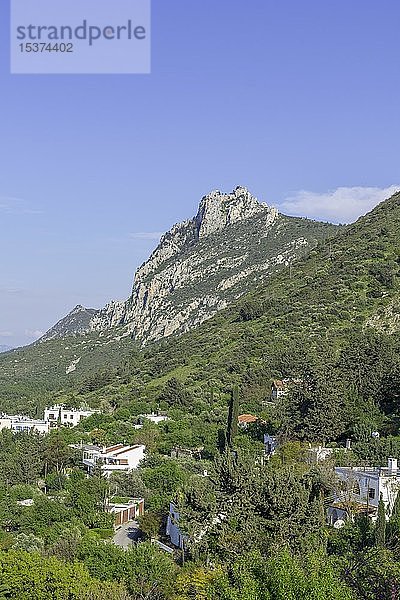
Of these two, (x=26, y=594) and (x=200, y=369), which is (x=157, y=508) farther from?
(x=200, y=369)

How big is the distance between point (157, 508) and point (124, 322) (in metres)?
103

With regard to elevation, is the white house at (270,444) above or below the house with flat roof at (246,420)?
below

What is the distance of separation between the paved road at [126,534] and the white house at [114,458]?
272 inches

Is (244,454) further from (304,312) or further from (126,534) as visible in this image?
(304,312)

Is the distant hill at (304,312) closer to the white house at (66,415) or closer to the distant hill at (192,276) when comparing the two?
the white house at (66,415)

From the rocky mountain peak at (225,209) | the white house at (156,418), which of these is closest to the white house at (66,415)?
the white house at (156,418)

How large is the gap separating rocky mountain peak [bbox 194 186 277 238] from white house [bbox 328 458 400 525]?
328 feet

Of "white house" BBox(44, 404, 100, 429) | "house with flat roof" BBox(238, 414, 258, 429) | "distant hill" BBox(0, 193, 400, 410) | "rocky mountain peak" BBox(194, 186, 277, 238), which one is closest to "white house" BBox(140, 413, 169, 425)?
"house with flat roof" BBox(238, 414, 258, 429)

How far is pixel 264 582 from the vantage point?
58.3 ft

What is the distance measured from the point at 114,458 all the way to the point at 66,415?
61.9 feet

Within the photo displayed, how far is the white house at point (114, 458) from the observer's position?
143 feet

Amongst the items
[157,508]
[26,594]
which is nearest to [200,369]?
[157,508]

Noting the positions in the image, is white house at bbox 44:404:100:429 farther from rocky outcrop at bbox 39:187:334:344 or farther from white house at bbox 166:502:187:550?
rocky outcrop at bbox 39:187:334:344

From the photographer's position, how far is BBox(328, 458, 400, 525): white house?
2812 cm
